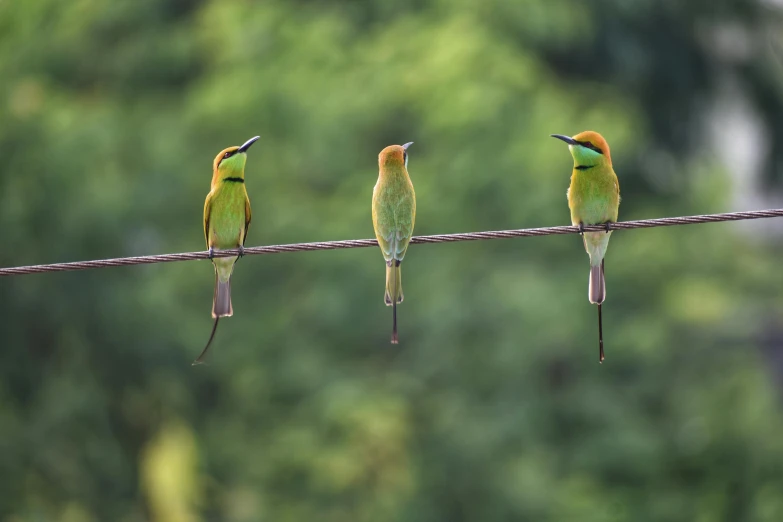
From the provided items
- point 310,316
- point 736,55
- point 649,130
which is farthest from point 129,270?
point 736,55

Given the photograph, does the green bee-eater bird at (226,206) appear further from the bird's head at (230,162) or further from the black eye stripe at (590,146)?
the black eye stripe at (590,146)

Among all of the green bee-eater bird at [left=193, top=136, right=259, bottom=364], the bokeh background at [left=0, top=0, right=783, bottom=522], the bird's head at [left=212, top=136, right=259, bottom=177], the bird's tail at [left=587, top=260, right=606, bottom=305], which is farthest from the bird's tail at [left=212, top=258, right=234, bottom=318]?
the bokeh background at [left=0, top=0, right=783, bottom=522]

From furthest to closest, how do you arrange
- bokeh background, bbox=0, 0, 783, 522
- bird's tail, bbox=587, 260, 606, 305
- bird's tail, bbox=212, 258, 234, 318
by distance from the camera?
bokeh background, bbox=0, 0, 783, 522 → bird's tail, bbox=212, 258, 234, 318 → bird's tail, bbox=587, 260, 606, 305

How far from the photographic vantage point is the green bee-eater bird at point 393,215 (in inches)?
158

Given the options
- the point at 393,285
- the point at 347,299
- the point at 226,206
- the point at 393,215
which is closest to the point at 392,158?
the point at 393,215

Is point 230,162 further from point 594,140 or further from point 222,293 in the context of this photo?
point 594,140

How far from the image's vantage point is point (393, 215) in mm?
4102

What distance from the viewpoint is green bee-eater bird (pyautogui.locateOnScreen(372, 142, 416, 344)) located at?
401cm

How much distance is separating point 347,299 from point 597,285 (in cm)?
599

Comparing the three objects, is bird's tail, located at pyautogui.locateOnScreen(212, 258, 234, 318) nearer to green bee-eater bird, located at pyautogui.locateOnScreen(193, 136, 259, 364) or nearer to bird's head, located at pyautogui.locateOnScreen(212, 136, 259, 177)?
green bee-eater bird, located at pyautogui.locateOnScreen(193, 136, 259, 364)

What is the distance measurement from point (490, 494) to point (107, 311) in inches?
128

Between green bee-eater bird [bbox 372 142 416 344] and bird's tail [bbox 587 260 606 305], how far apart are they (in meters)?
0.67

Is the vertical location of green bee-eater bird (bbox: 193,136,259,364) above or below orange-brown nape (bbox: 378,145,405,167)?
below

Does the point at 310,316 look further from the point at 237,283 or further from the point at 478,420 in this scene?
the point at 478,420
